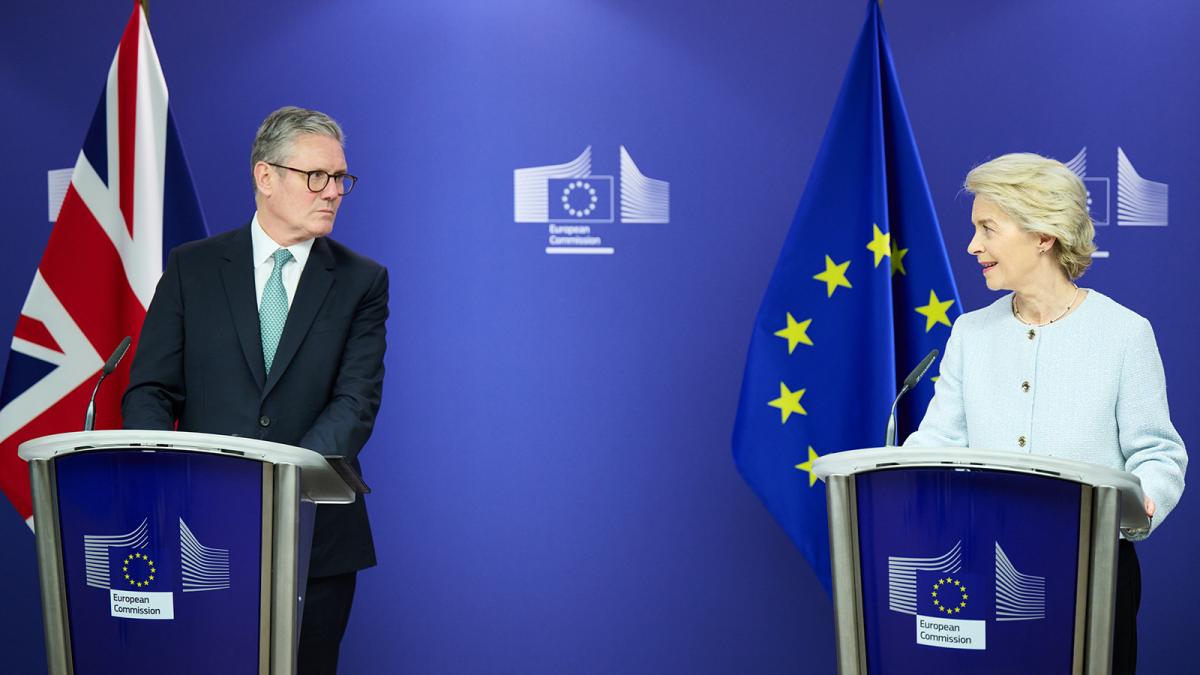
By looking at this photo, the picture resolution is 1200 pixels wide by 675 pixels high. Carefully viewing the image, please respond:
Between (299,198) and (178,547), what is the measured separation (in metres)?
0.98

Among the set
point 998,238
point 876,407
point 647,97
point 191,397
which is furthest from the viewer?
point 647,97

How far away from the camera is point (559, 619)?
417cm

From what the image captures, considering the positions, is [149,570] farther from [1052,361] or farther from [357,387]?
[1052,361]

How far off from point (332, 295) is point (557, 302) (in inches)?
Result: 60.6

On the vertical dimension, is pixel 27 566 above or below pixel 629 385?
below

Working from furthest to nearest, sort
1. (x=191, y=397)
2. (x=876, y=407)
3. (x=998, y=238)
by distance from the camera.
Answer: (x=876, y=407) < (x=191, y=397) < (x=998, y=238)

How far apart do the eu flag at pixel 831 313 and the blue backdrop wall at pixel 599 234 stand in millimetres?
478

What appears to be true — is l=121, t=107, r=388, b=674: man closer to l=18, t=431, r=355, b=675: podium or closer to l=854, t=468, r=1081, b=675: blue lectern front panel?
l=18, t=431, r=355, b=675: podium

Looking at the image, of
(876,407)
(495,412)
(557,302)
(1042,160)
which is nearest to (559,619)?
(495,412)

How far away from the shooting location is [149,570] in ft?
6.53

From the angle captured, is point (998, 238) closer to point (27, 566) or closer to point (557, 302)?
point (557, 302)

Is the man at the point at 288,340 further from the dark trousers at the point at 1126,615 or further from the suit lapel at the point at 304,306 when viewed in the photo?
the dark trousers at the point at 1126,615

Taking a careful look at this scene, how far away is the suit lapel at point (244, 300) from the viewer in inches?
103

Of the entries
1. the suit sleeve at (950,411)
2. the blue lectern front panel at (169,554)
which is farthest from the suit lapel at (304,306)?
the suit sleeve at (950,411)
